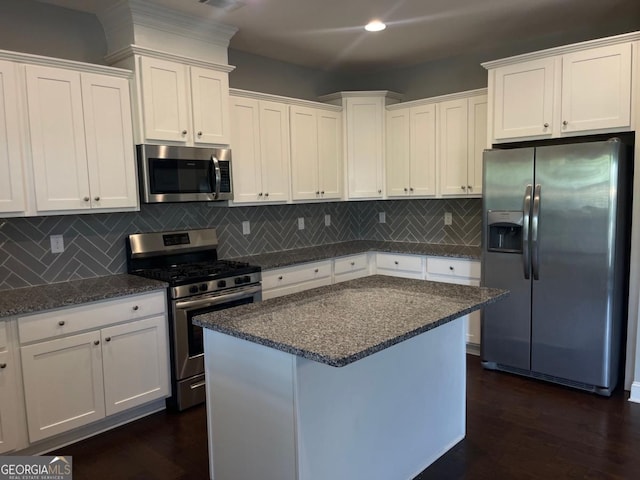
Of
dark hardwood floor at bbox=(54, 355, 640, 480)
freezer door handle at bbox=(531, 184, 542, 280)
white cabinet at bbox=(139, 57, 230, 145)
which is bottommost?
dark hardwood floor at bbox=(54, 355, 640, 480)

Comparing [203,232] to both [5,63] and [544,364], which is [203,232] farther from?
[544,364]

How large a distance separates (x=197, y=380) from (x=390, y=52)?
323 cm

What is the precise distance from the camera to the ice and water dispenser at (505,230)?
11.5 feet

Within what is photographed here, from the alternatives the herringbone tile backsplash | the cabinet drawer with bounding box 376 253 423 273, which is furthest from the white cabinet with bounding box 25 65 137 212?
the cabinet drawer with bounding box 376 253 423 273

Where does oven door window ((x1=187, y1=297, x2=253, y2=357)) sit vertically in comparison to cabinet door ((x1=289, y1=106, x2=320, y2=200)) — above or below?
below

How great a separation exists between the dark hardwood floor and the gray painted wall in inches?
96.7

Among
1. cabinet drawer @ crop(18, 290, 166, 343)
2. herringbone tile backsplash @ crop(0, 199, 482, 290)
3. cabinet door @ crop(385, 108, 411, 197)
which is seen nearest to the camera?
→ cabinet drawer @ crop(18, 290, 166, 343)

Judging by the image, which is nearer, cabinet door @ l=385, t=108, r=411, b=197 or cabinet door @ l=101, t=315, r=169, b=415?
cabinet door @ l=101, t=315, r=169, b=415

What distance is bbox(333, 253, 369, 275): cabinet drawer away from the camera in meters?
4.37

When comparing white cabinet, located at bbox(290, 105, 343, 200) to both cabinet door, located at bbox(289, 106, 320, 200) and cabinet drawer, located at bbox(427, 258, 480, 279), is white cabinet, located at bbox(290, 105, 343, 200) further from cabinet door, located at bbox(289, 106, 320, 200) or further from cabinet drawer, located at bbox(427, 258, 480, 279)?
cabinet drawer, located at bbox(427, 258, 480, 279)

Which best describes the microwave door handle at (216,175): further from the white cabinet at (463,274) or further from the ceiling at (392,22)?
the white cabinet at (463,274)

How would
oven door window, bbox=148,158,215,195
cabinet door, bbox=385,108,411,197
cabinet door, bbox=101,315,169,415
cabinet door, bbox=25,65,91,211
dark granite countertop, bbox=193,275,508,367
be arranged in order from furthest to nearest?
cabinet door, bbox=385,108,411,197 < oven door window, bbox=148,158,215,195 < cabinet door, bbox=101,315,169,415 < cabinet door, bbox=25,65,91,211 < dark granite countertop, bbox=193,275,508,367

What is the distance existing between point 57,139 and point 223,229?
156cm

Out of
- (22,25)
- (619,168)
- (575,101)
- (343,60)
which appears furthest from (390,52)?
(22,25)
